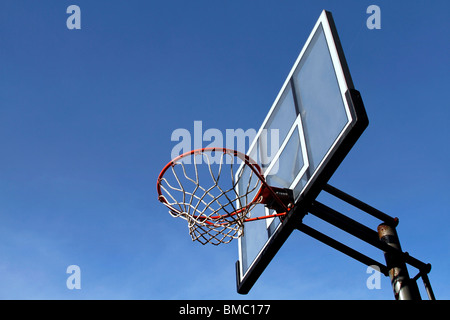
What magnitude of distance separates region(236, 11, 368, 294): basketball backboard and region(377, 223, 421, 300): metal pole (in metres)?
0.79

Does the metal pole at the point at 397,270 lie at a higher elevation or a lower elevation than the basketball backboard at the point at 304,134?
lower

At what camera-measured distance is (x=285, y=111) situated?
469 centimetres

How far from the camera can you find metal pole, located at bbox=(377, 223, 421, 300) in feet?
12.8

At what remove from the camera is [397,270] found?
404cm

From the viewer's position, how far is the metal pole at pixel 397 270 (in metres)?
3.90

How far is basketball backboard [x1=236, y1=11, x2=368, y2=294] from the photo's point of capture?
12.0ft

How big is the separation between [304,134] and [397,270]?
131 cm

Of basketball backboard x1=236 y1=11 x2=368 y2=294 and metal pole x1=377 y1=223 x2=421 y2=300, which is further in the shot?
metal pole x1=377 y1=223 x2=421 y2=300

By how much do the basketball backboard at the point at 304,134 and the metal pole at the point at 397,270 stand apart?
0.79 meters

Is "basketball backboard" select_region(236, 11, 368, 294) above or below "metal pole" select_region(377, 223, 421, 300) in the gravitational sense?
above

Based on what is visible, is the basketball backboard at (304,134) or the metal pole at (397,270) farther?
the metal pole at (397,270)
